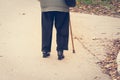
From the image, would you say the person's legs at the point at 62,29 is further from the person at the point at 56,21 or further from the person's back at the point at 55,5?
the person's back at the point at 55,5

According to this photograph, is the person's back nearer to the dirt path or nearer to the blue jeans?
the blue jeans

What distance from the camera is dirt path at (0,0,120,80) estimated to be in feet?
27.5

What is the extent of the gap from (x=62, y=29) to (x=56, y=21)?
0.68 ft

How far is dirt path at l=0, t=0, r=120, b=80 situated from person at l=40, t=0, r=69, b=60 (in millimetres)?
275

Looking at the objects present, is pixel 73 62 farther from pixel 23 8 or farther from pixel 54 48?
pixel 23 8

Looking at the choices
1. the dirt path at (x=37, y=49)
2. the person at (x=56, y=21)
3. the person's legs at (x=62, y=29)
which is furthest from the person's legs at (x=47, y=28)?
the dirt path at (x=37, y=49)

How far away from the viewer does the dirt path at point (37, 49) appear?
8.38 m

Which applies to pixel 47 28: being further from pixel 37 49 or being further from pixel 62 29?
pixel 37 49

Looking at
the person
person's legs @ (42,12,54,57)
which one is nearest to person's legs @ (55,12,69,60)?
the person

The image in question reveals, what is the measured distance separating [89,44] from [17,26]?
97.8 inches

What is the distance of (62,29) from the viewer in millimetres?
8984

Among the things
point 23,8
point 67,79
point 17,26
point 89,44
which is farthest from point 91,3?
point 67,79

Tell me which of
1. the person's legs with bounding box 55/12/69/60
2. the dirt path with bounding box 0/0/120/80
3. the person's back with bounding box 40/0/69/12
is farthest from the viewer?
the person's legs with bounding box 55/12/69/60

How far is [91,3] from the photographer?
53.3ft
